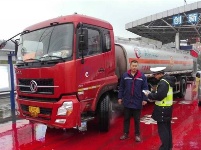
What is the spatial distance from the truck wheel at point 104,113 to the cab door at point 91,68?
48 centimetres

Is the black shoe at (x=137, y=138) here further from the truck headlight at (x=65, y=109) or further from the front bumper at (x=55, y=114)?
the truck headlight at (x=65, y=109)

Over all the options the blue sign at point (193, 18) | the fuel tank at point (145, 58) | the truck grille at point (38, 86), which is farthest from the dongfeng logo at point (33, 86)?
the blue sign at point (193, 18)

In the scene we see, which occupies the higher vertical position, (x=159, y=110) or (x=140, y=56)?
(x=140, y=56)

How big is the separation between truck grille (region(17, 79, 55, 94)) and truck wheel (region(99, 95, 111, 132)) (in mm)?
1478

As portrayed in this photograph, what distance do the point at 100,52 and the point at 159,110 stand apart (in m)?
2.02

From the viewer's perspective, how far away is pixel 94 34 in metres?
5.97

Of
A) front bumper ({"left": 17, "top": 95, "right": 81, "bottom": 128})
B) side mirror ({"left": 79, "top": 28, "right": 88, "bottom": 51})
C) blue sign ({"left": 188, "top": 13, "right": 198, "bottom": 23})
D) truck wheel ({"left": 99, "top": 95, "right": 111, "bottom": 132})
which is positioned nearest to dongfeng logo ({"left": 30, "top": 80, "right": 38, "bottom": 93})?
front bumper ({"left": 17, "top": 95, "right": 81, "bottom": 128})

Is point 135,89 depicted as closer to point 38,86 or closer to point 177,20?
Result: point 38,86

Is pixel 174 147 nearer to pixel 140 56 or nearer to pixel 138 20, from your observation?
pixel 140 56

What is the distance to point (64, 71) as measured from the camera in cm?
512

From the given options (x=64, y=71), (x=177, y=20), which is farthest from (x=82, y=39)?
(x=177, y=20)

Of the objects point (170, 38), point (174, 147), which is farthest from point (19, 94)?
point (170, 38)

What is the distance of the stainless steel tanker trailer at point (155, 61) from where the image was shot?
740 centimetres

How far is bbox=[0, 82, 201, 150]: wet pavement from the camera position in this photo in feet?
18.2
